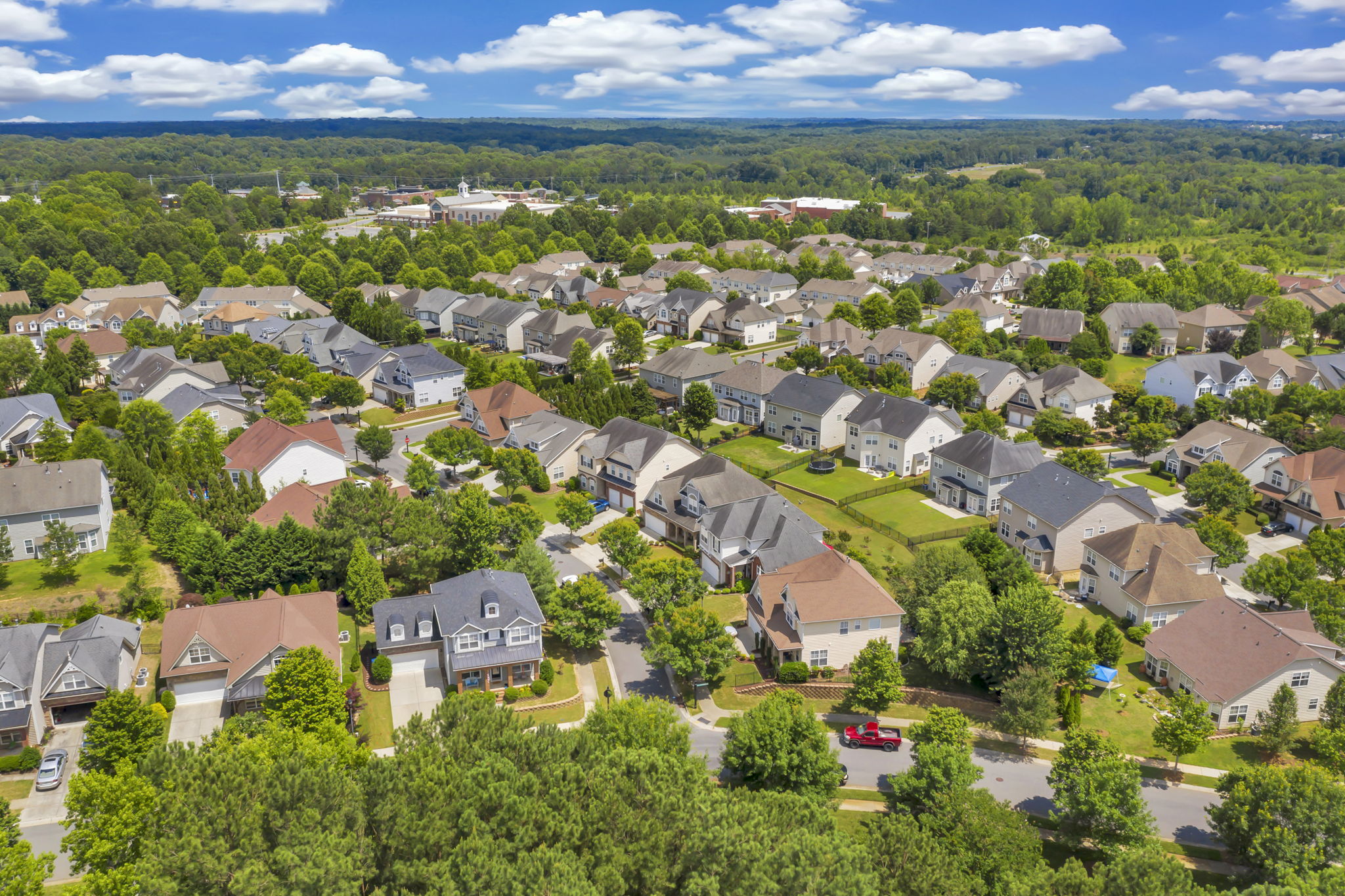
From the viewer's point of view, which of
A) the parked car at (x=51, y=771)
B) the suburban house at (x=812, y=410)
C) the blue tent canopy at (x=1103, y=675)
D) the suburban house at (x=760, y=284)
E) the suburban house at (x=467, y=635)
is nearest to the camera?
the parked car at (x=51, y=771)

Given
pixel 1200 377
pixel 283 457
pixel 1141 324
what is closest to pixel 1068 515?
pixel 1200 377

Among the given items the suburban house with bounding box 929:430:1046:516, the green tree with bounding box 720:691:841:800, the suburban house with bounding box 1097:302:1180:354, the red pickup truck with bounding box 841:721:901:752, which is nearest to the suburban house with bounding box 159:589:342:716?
the green tree with bounding box 720:691:841:800

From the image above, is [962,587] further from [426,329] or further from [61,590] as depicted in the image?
[426,329]

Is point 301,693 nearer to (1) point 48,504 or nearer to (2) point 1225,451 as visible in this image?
(1) point 48,504

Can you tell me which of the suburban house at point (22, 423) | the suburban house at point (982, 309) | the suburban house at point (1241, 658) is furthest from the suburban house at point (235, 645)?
the suburban house at point (982, 309)

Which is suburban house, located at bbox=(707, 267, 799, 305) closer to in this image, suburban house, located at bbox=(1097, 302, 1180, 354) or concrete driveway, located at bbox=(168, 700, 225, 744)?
suburban house, located at bbox=(1097, 302, 1180, 354)

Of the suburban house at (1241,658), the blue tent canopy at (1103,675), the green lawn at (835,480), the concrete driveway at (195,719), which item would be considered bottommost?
the concrete driveway at (195,719)

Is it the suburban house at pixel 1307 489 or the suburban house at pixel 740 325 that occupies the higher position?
the suburban house at pixel 740 325

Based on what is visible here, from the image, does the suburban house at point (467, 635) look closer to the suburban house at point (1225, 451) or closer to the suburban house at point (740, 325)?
the suburban house at point (1225, 451)
